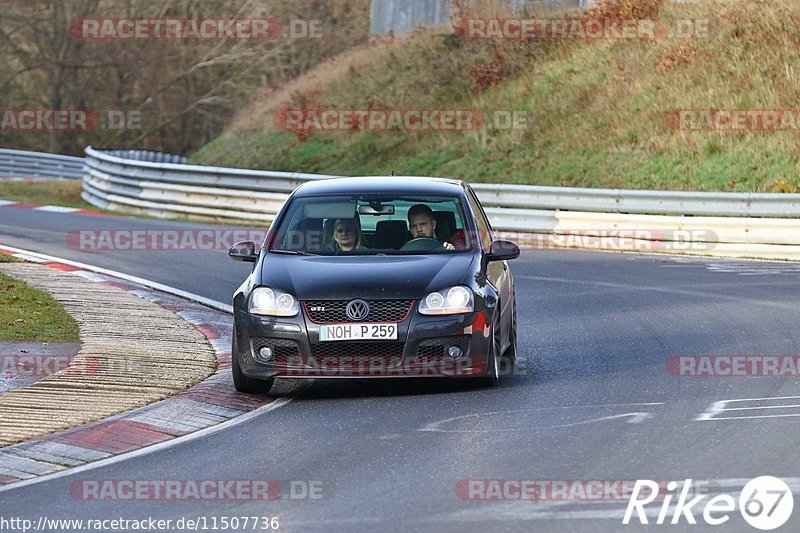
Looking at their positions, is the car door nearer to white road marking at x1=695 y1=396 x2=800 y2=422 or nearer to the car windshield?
the car windshield

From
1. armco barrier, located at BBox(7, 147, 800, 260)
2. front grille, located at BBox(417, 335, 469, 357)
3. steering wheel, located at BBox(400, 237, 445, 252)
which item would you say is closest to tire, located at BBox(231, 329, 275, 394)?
front grille, located at BBox(417, 335, 469, 357)

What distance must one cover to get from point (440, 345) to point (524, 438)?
1596 millimetres

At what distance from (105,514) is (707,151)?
848 inches

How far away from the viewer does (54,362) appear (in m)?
11.5

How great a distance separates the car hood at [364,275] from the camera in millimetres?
10023

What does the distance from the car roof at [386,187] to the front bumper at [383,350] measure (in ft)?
5.32

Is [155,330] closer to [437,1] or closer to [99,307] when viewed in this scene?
[99,307]

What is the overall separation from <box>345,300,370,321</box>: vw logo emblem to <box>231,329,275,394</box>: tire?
0.91 meters

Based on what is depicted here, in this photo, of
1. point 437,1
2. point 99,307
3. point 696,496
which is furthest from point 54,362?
point 437,1

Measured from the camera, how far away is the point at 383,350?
9.91 metres

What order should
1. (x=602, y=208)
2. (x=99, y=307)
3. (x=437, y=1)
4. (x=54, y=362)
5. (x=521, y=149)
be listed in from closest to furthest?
(x=54, y=362) < (x=99, y=307) < (x=602, y=208) < (x=521, y=149) < (x=437, y=1)

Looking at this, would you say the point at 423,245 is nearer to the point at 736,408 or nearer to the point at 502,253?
the point at 502,253

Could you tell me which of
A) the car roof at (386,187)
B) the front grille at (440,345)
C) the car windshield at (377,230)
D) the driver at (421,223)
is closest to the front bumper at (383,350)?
the front grille at (440,345)

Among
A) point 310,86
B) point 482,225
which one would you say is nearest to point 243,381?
point 482,225
